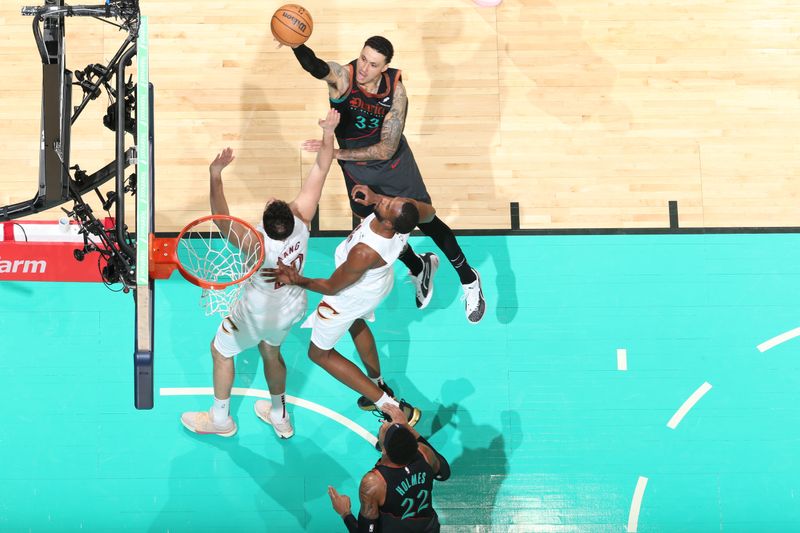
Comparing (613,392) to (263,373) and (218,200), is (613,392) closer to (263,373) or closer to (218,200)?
(263,373)

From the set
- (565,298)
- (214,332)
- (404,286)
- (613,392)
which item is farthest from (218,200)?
(613,392)

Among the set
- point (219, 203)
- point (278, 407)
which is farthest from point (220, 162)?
point (278, 407)

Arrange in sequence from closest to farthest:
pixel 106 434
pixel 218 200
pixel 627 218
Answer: pixel 218 200 < pixel 106 434 < pixel 627 218

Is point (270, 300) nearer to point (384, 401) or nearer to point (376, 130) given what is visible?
point (384, 401)

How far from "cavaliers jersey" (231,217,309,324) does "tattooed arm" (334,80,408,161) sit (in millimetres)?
834

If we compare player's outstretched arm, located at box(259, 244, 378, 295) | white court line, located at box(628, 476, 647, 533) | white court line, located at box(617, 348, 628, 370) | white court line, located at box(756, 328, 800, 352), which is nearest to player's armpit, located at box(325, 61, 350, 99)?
player's outstretched arm, located at box(259, 244, 378, 295)

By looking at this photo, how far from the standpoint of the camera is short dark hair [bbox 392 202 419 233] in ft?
22.1

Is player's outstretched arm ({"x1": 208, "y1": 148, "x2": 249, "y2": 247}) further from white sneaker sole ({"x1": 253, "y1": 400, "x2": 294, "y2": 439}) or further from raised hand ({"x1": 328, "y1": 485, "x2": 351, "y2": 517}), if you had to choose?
raised hand ({"x1": 328, "y1": 485, "x2": 351, "y2": 517})

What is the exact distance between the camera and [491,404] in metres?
8.38

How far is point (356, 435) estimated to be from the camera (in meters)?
8.27

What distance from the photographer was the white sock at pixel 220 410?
7891mm

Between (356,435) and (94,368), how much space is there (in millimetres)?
2511

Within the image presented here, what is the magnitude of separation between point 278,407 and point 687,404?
12.5 feet

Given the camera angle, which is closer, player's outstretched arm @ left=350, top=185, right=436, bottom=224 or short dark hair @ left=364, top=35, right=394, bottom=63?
short dark hair @ left=364, top=35, right=394, bottom=63
